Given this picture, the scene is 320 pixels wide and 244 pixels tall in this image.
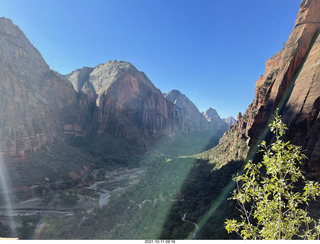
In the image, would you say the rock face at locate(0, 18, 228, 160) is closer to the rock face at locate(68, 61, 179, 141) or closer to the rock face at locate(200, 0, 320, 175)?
the rock face at locate(68, 61, 179, 141)

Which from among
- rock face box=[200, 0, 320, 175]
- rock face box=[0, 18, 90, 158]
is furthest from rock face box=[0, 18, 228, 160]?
rock face box=[200, 0, 320, 175]

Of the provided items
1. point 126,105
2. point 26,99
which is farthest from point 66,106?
point 26,99

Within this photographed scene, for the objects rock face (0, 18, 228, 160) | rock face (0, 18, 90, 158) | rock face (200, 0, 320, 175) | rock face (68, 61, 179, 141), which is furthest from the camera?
rock face (68, 61, 179, 141)

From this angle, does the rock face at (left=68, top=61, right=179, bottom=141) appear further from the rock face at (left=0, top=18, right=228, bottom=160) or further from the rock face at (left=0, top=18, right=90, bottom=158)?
the rock face at (left=0, top=18, right=90, bottom=158)

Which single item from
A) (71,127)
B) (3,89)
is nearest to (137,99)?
(71,127)

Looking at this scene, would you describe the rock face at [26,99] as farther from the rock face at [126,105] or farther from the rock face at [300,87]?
the rock face at [300,87]

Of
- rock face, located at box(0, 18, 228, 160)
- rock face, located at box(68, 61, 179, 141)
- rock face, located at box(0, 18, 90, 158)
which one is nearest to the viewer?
rock face, located at box(0, 18, 90, 158)

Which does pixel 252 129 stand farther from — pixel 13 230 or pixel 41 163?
pixel 41 163

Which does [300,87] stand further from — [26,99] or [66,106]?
[66,106]

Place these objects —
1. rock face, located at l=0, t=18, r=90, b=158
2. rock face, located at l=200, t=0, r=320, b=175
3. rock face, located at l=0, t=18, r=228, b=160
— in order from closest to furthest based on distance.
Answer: rock face, located at l=200, t=0, r=320, b=175 < rock face, located at l=0, t=18, r=90, b=158 < rock face, located at l=0, t=18, r=228, b=160

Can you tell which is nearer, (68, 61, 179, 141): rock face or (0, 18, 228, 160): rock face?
(0, 18, 228, 160): rock face
